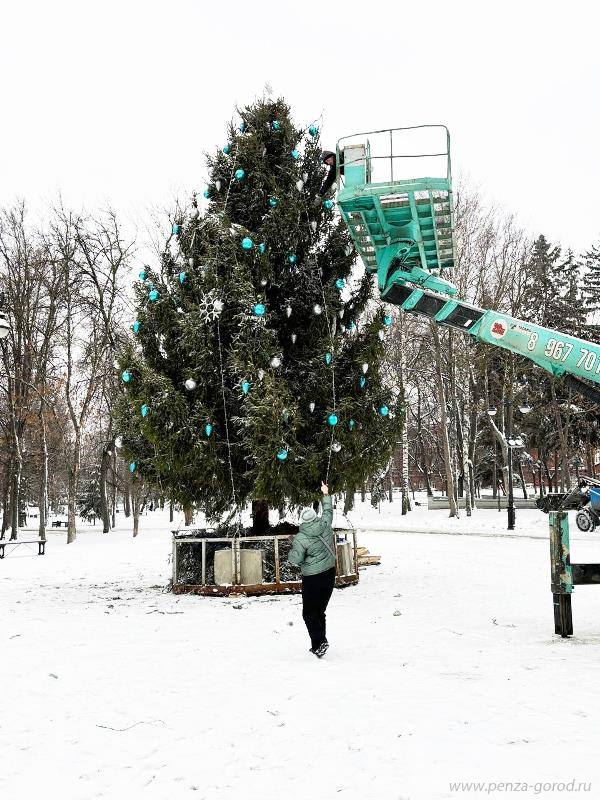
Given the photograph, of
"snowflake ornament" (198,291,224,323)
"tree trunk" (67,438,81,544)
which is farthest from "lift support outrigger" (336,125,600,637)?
"tree trunk" (67,438,81,544)

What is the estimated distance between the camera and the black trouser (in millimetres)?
7406

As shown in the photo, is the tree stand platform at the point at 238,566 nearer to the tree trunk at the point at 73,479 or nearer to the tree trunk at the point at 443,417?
the tree trunk at the point at 73,479

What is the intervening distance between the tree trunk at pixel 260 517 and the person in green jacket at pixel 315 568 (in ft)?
17.9

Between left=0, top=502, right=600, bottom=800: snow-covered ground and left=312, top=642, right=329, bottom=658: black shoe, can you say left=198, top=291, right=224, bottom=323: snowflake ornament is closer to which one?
left=0, top=502, right=600, bottom=800: snow-covered ground

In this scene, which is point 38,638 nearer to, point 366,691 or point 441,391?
point 366,691

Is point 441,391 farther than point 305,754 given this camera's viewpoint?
Yes

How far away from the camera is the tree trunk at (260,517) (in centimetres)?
1337

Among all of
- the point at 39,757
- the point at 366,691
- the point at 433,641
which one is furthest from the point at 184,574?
the point at 39,757

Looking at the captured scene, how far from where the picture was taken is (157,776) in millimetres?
4344

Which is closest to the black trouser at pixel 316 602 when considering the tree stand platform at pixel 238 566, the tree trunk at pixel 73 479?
the tree stand platform at pixel 238 566

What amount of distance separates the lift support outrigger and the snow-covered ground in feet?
12.3

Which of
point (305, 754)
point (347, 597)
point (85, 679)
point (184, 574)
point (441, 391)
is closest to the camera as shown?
point (305, 754)

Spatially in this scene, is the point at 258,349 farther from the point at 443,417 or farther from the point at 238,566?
the point at 443,417

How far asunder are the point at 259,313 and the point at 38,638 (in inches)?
236
